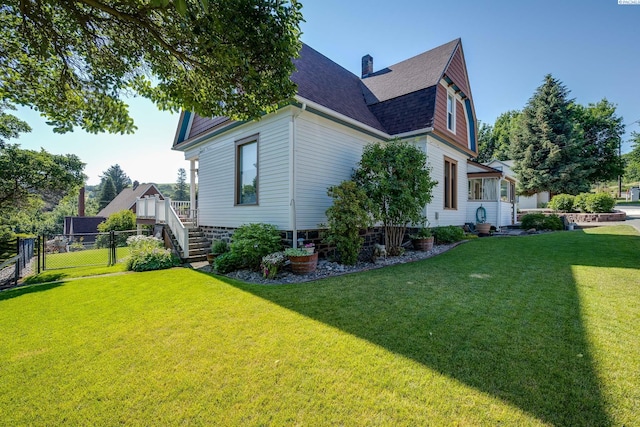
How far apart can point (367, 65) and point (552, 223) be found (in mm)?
11941

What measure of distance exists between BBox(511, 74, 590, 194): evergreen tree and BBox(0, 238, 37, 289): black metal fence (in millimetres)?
31432

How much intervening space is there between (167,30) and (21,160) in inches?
452

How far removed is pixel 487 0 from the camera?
888 centimetres

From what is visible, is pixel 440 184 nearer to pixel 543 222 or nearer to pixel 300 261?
pixel 543 222

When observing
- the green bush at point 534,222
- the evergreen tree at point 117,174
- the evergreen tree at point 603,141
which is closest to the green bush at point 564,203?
the green bush at point 534,222

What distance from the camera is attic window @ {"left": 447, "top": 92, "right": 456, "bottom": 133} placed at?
10781 mm

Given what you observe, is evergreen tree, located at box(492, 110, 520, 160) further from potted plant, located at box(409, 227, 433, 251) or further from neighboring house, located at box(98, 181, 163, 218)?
neighboring house, located at box(98, 181, 163, 218)

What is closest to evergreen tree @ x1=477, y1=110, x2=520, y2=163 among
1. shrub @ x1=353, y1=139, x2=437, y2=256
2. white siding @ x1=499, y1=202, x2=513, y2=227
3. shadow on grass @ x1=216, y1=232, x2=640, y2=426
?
white siding @ x1=499, y1=202, x2=513, y2=227

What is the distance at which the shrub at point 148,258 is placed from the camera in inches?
293

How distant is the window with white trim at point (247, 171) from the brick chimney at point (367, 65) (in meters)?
8.68

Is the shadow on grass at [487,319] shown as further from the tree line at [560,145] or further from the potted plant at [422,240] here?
the tree line at [560,145]

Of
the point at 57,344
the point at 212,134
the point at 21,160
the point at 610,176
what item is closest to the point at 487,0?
the point at 212,134

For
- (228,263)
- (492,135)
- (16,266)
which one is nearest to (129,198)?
(16,266)

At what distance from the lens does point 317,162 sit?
24.8ft
